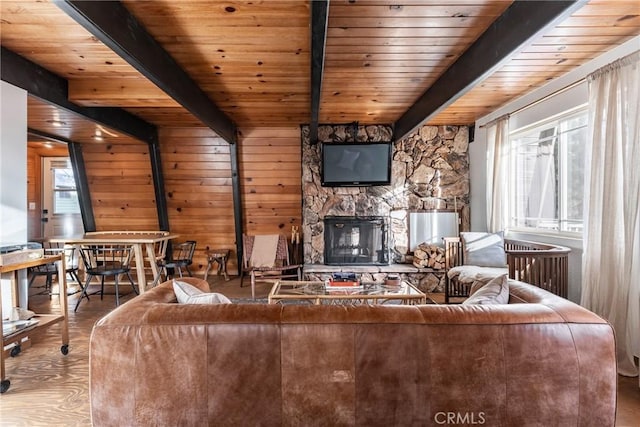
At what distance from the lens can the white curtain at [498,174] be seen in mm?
3869

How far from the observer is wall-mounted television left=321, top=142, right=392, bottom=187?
14.7ft

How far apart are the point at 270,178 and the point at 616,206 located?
3.85 meters

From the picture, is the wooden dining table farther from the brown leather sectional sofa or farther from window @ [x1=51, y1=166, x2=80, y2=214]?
the brown leather sectional sofa

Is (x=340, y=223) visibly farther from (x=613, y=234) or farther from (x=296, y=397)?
(x=296, y=397)

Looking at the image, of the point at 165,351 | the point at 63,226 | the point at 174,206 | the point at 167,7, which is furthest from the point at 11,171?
the point at 63,226

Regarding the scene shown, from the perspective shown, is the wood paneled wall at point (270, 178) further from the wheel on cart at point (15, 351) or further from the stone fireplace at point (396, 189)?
the wheel on cart at point (15, 351)

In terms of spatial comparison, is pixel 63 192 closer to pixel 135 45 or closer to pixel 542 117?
→ pixel 135 45

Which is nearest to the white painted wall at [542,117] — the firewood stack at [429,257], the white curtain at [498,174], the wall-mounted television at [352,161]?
the white curtain at [498,174]

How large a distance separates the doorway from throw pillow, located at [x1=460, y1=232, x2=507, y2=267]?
6488mm

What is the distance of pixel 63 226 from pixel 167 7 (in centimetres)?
572

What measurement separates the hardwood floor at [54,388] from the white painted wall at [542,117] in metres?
1.15

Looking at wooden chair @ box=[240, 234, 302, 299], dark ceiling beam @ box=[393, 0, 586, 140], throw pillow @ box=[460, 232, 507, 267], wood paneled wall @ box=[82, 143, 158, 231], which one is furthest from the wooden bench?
wood paneled wall @ box=[82, 143, 158, 231]

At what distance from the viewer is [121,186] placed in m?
4.91

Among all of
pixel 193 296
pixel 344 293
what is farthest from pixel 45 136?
pixel 344 293
